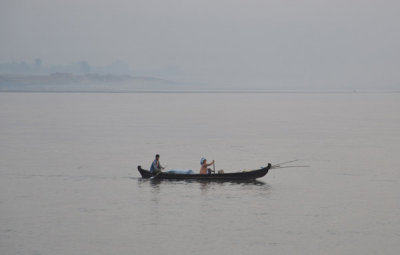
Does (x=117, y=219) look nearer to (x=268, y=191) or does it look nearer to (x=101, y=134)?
(x=268, y=191)

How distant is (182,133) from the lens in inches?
3184

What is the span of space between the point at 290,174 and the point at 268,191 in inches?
303

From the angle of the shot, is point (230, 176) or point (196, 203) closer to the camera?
point (196, 203)

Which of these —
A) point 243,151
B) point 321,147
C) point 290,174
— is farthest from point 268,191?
point 321,147

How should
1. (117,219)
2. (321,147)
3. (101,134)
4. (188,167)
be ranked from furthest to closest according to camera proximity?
(101,134), (321,147), (188,167), (117,219)

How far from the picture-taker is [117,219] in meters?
30.2

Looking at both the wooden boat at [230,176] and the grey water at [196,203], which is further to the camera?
the wooden boat at [230,176]

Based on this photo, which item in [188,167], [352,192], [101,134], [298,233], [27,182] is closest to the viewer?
[298,233]

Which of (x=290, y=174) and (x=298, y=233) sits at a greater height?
(x=290, y=174)

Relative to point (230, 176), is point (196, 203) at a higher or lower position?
lower

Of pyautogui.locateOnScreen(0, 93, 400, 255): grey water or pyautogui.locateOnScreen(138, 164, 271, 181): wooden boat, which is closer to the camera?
pyautogui.locateOnScreen(0, 93, 400, 255): grey water

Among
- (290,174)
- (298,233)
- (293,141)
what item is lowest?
(298,233)

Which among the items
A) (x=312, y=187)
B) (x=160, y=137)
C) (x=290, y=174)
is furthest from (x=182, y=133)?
(x=312, y=187)

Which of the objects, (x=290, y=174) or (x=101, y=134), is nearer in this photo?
(x=290, y=174)
